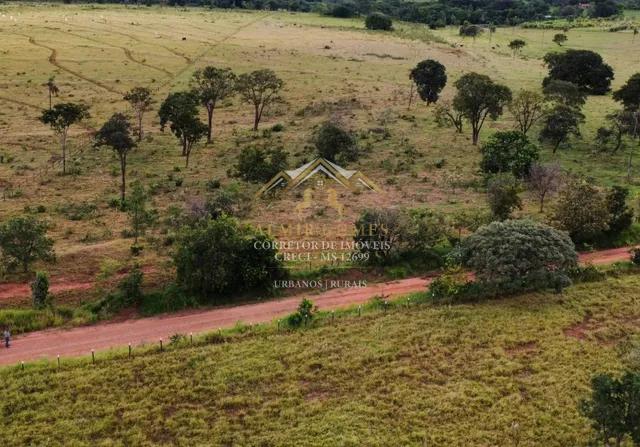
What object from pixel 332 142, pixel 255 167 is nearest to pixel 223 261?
pixel 255 167

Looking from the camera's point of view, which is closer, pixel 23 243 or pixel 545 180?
pixel 23 243

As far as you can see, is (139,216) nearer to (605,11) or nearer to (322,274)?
(322,274)

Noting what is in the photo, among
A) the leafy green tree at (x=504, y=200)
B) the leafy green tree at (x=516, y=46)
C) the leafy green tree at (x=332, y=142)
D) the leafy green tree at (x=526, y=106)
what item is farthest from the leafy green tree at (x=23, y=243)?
the leafy green tree at (x=516, y=46)

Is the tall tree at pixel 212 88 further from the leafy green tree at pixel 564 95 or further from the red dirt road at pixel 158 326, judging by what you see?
the leafy green tree at pixel 564 95

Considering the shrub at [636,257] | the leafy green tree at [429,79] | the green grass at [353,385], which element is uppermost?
the leafy green tree at [429,79]

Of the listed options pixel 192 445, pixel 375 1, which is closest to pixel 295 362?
pixel 192 445

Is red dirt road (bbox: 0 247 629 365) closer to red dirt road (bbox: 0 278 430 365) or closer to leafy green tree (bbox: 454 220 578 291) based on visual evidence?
red dirt road (bbox: 0 278 430 365)

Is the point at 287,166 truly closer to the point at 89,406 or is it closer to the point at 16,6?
the point at 89,406
